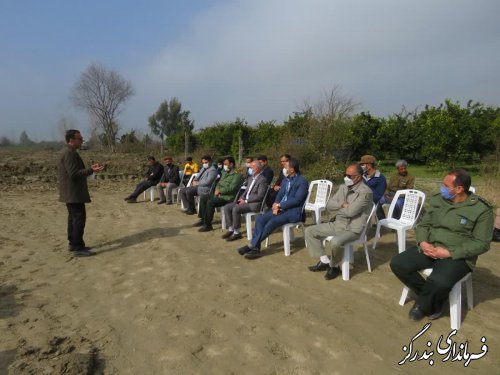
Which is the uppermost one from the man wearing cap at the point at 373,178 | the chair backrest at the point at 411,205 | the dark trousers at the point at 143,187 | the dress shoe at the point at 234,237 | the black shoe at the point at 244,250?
the man wearing cap at the point at 373,178

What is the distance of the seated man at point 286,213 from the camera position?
4965 mm

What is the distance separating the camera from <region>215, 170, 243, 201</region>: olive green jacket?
641 cm

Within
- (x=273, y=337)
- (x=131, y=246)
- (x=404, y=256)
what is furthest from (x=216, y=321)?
(x=131, y=246)

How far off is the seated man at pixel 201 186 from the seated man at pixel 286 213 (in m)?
2.46

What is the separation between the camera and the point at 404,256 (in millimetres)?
3420

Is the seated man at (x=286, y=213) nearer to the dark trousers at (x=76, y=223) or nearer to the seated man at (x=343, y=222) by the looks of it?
the seated man at (x=343, y=222)

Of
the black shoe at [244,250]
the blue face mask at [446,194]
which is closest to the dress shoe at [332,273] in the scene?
the black shoe at [244,250]

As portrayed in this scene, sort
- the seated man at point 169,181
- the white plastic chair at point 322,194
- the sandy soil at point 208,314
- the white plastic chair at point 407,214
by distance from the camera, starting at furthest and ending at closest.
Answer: the seated man at point 169,181
the white plastic chair at point 322,194
the white plastic chair at point 407,214
the sandy soil at point 208,314

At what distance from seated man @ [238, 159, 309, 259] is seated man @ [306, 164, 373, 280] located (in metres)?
0.56

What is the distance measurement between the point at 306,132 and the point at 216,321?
33.5ft

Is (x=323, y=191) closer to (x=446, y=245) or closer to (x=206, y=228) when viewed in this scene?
(x=206, y=228)

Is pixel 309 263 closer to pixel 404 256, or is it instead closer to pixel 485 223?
pixel 404 256

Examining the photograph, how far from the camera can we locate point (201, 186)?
7.35 m

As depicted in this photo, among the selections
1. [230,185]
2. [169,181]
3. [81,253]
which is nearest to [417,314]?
[230,185]
